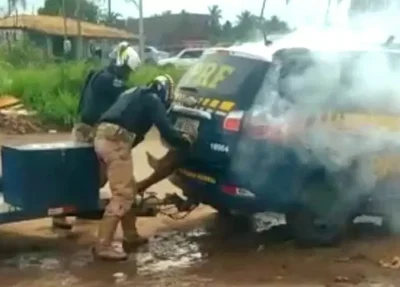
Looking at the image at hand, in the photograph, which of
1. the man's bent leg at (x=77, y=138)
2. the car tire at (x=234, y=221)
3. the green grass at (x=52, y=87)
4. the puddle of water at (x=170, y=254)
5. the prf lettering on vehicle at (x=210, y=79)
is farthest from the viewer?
the green grass at (x=52, y=87)

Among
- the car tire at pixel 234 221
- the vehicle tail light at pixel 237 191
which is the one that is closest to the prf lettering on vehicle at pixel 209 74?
the vehicle tail light at pixel 237 191

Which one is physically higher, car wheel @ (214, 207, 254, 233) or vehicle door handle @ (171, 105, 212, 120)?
vehicle door handle @ (171, 105, 212, 120)

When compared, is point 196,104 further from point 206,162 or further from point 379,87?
point 379,87

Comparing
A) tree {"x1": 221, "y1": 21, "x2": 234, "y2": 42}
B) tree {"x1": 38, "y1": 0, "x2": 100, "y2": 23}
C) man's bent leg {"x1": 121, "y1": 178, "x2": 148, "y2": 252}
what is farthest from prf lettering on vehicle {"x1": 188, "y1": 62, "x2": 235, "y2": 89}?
tree {"x1": 38, "y1": 0, "x2": 100, "y2": 23}

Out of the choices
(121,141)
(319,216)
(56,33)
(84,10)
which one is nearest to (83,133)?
(121,141)

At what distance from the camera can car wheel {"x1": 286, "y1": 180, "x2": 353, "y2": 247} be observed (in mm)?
8016

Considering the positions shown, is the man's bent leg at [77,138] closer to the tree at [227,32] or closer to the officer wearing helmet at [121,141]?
the officer wearing helmet at [121,141]

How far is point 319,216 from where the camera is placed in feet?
26.5

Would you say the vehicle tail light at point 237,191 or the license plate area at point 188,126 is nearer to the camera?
the vehicle tail light at point 237,191

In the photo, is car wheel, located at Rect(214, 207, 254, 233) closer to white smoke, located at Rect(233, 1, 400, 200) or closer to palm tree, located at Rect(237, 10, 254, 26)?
white smoke, located at Rect(233, 1, 400, 200)

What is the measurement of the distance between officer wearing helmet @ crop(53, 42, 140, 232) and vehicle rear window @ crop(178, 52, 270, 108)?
581 mm

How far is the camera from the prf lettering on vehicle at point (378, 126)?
316 inches

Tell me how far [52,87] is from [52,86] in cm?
4

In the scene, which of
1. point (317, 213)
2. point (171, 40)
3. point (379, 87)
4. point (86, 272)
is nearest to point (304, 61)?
point (379, 87)
